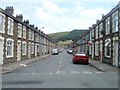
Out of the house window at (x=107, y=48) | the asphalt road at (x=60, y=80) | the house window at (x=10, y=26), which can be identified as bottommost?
the asphalt road at (x=60, y=80)

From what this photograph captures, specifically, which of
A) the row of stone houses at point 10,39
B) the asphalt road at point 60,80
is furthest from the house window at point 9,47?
the asphalt road at point 60,80

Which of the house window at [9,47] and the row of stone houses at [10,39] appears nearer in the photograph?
the row of stone houses at [10,39]

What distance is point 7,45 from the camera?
29.0 m

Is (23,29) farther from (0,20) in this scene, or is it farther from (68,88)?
(68,88)

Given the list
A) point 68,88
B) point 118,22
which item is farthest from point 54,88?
point 118,22

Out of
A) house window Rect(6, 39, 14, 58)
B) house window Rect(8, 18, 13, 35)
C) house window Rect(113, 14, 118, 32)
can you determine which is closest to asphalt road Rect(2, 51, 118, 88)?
house window Rect(113, 14, 118, 32)

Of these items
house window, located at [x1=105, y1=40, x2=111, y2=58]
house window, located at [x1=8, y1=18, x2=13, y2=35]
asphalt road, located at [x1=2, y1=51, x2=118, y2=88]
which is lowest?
asphalt road, located at [x1=2, y1=51, x2=118, y2=88]

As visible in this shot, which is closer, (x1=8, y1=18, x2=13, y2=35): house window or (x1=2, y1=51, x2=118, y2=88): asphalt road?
(x1=2, y1=51, x2=118, y2=88): asphalt road

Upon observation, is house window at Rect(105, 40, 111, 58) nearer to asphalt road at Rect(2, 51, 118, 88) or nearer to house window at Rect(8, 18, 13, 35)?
asphalt road at Rect(2, 51, 118, 88)

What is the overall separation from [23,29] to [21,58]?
184 inches

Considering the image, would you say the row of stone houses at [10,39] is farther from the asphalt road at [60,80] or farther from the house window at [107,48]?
the house window at [107,48]

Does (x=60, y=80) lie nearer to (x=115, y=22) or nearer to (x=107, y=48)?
(x=115, y=22)

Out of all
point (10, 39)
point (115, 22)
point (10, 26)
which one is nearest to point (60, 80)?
point (115, 22)

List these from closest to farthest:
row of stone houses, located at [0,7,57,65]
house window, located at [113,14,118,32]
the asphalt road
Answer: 1. the asphalt road
2. house window, located at [113,14,118,32]
3. row of stone houses, located at [0,7,57,65]
